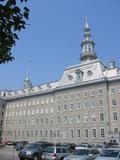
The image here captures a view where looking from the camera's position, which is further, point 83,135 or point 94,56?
point 94,56

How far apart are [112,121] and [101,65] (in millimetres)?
17290

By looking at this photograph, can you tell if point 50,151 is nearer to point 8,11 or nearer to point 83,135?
point 8,11

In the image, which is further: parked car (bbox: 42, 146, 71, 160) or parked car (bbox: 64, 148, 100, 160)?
parked car (bbox: 42, 146, 71, 160)

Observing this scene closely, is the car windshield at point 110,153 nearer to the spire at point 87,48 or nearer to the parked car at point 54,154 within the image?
the parked car at point 54,154

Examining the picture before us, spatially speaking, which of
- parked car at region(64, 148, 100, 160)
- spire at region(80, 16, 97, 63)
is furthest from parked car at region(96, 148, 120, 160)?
spire at region(80, 16, 97, 63)

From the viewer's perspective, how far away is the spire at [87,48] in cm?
9075

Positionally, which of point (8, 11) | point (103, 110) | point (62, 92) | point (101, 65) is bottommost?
point (8, 11)

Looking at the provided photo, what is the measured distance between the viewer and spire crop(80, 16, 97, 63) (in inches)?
3573

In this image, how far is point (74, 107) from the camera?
70.4m

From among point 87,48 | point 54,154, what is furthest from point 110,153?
point 87,48

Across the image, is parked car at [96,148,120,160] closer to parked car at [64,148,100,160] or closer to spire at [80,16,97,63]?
parked car at [64,148,100,160]

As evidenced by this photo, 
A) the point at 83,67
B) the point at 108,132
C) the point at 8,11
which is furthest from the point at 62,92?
the point at 8,11

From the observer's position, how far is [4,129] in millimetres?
93750

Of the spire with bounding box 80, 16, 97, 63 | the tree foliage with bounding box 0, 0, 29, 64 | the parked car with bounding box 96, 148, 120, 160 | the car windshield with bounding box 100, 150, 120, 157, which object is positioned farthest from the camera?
the spire with bounding box 80, 16, 97, 63
